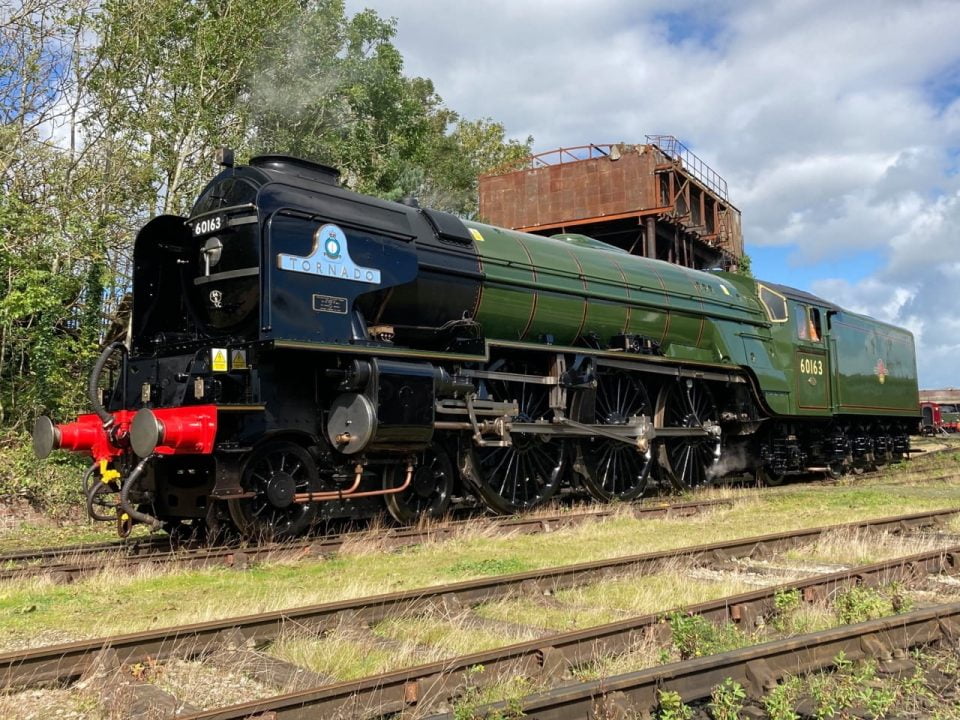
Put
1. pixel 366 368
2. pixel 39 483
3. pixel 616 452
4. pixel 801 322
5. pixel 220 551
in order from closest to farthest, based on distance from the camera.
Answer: pixel 220 551, pixel 366 368, pixel 39 483, pixel 616 452, pixel 801 322

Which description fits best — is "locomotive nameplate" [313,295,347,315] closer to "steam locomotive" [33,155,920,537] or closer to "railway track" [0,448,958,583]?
"steam locomotive" [33,155,920,537]

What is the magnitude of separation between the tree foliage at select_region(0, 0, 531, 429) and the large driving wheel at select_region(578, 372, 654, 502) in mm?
8034

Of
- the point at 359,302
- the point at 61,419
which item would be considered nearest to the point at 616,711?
the point at 359,302

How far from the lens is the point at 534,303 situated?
1033 centimetres

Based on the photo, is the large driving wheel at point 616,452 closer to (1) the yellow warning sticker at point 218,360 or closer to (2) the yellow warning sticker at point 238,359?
(2) the yellow warning sticker at point 238,359

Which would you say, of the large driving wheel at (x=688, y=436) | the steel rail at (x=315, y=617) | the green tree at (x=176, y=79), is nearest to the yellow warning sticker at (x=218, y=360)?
the steel rail at (x=315, y=617)

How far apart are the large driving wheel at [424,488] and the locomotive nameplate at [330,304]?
1872mm

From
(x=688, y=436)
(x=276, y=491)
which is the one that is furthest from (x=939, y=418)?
(x=276, y=491)

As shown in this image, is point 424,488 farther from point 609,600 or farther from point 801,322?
point 801,322

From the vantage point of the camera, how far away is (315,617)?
4820mm

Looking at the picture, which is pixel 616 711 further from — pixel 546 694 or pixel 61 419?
pixel 61 419

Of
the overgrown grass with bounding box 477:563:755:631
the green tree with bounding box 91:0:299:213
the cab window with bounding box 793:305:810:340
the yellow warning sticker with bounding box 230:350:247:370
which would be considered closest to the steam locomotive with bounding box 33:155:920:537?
the yellow warning sticker with bounding box 230:350:247:370

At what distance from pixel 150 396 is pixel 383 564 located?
290cm

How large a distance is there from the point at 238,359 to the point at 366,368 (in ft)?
3.80
